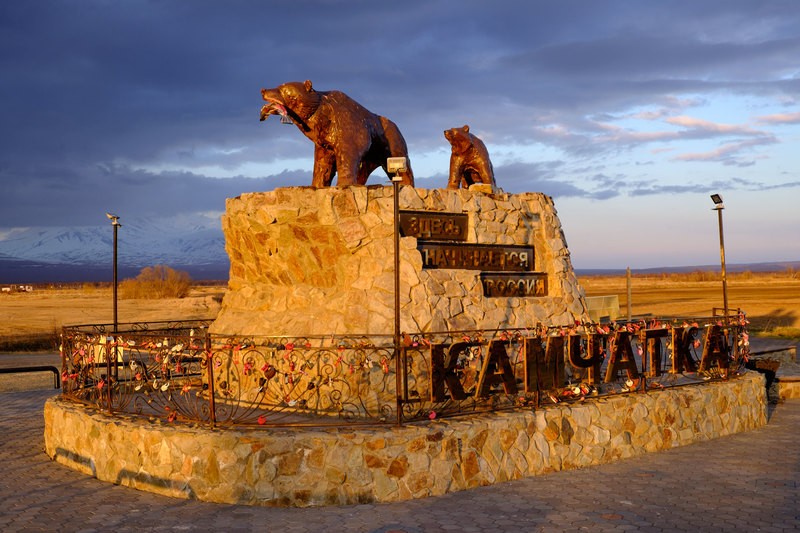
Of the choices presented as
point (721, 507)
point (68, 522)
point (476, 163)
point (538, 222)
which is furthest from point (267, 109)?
point (721, 507)

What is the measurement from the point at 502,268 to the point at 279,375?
329 centimetres

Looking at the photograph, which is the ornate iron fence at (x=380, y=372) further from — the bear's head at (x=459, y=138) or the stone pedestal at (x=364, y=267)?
the bear's head at (x=459, y=138)

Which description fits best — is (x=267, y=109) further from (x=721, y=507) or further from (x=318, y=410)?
(x=721, y=507)

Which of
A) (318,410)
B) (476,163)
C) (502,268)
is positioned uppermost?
(476,163)

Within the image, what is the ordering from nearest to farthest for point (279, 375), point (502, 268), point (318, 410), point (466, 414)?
1. point (466, 414)
2. point (318, 410)
3. point (279, 375)
4. point (502, 268)

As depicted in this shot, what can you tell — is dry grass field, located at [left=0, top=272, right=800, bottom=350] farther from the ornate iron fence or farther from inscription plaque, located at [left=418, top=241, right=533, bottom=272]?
the ornate iron fence

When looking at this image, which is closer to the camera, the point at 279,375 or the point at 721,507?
the point at 721,507

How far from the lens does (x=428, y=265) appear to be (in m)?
9.66

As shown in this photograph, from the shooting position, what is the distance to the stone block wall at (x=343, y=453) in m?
6.98

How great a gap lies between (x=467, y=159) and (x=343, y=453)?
6.21m

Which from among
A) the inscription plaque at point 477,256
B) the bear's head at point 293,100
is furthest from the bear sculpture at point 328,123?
the inscription plaque at point 477,256

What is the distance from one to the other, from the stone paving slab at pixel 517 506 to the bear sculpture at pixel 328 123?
4921mm

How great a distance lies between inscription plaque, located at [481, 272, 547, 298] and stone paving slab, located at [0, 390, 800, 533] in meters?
2.79

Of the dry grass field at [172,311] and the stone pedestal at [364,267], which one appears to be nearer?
the stone pedestal at [364,267]
